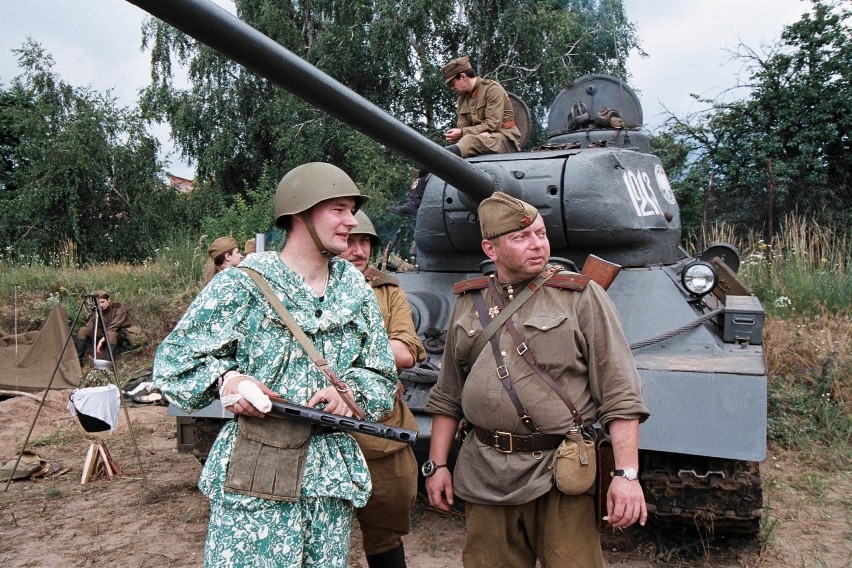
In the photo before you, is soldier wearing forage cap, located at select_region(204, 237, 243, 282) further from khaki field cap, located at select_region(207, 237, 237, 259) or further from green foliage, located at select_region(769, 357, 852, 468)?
green foliage, located at select_region(769, 357, 852, 468)

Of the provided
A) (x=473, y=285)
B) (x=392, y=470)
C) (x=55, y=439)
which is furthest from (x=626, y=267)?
(x=55, y=439)

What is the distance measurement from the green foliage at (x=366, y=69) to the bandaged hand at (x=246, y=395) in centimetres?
1464

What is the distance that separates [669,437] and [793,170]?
11762 millimetres

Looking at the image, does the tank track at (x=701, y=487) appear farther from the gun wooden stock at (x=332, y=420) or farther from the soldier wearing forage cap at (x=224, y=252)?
the soldier wearing forage cap at (x=224, y=252)

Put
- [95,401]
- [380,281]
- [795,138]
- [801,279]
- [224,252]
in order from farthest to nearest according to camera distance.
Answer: [795,138], [801,279], [95,401], [224,252], [380,281]

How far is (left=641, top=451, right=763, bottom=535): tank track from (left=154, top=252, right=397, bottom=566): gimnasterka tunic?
175cm

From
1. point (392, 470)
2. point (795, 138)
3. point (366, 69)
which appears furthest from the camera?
point (366, 69)

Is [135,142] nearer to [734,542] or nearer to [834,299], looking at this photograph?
[834,299]

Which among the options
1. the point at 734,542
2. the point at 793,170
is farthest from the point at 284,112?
the point at 734,542

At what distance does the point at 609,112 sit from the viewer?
6.02 meters

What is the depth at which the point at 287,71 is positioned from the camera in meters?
2.74

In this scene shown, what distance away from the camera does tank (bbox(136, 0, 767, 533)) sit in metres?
3.14

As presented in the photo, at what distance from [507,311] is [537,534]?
0.73 metres

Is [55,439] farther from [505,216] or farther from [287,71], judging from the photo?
[505,216]
